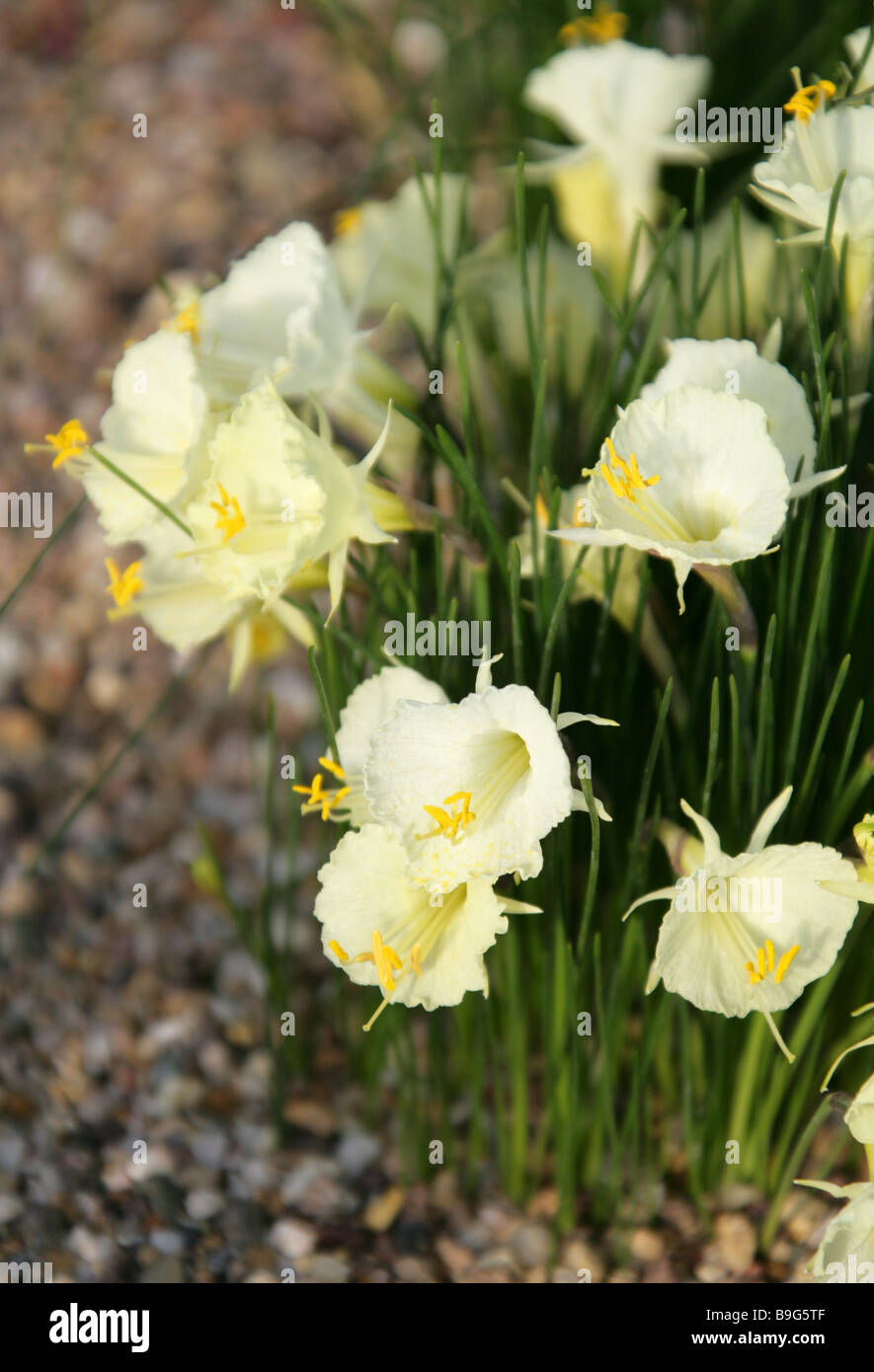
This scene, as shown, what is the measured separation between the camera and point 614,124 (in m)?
1.18

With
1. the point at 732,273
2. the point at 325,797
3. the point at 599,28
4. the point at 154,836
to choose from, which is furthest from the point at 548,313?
the point at 154,836

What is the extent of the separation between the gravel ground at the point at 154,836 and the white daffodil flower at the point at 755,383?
0.48m

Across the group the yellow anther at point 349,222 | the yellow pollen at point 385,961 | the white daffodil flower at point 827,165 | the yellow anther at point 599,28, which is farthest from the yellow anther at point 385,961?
the yellow anther at point 599,28

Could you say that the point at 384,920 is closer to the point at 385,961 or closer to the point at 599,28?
the point at 385,961

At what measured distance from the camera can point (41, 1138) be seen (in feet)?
3.82

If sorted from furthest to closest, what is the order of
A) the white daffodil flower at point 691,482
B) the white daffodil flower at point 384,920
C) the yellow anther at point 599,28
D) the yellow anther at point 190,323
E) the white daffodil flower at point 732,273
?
the yellow anther at point 599,28 → the white daffodil flower at point 732,273 → the yellow anther at point 190,323 → the white daffodil flower at point 384,920 → the white daffodil flower at point 691,482

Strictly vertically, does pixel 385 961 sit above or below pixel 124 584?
below

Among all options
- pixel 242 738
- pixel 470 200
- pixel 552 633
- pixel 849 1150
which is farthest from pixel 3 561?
pixel 849 1150

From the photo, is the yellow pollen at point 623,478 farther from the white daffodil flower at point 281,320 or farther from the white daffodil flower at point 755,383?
the white daffodil flower at point 281,320

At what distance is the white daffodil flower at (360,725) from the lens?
85 centimetres

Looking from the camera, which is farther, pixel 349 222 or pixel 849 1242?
pixel 349 222

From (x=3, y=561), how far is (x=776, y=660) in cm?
111

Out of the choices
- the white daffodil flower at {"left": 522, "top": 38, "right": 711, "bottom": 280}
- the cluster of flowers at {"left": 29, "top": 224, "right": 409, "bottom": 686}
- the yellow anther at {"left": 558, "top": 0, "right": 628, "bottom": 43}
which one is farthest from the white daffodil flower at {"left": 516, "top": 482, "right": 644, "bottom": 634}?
the yellow anther at {"left": 558, "top": 0, "right": 628, "bottom": 43}

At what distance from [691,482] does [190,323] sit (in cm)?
41
